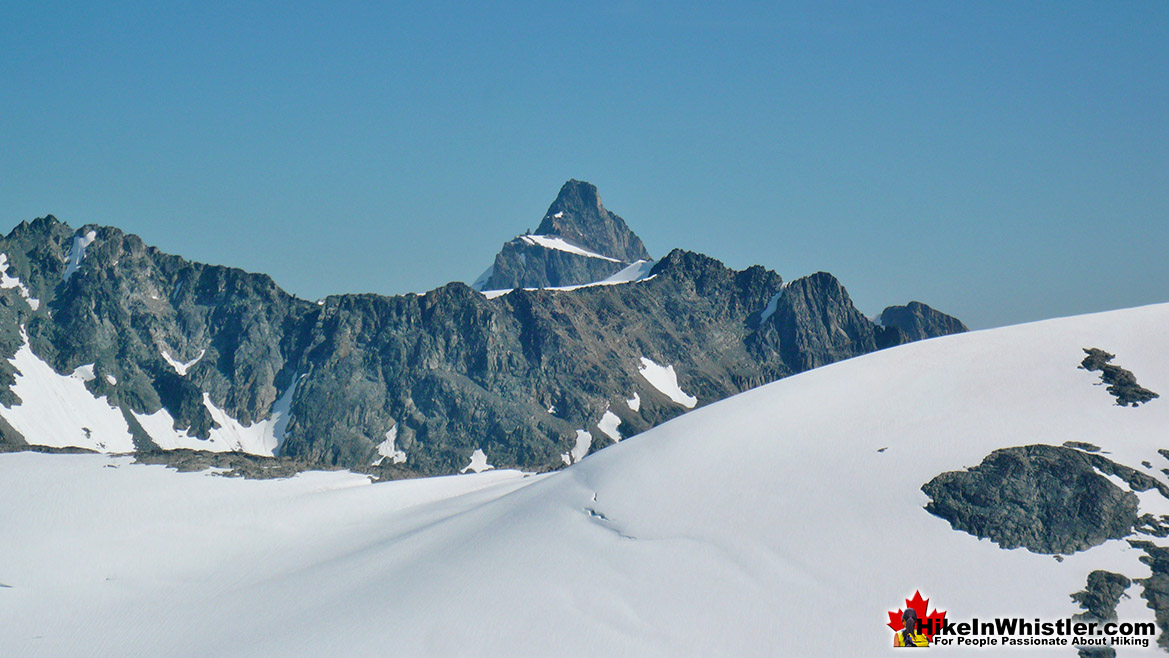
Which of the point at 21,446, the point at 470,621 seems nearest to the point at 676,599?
the point at 470,621

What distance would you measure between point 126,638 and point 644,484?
33.7 metres

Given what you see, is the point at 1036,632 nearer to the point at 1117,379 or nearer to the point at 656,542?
the point at 656,542

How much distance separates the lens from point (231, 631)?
194 feet

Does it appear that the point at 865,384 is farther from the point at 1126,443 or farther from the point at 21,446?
the point at 21,446

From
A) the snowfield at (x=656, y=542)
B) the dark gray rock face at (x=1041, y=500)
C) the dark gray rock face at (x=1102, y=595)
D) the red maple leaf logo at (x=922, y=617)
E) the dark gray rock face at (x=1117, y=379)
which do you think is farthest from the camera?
the dark gray rock face at (x=1117, y=379)

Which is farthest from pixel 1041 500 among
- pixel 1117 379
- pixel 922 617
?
pixel 1117 379

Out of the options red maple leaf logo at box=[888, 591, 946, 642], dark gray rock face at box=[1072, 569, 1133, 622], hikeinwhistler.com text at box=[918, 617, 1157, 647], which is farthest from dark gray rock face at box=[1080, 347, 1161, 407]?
red maple leaf logo at box=[888, 591, 946, 642]

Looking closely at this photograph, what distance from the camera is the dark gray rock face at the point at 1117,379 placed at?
64.9 m

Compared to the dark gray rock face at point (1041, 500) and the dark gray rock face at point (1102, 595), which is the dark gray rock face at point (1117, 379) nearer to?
the dark gray rock face at point (1041, 500)

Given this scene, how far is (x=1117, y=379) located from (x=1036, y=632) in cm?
2604

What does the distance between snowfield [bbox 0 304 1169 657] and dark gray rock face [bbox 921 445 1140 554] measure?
3.70ft

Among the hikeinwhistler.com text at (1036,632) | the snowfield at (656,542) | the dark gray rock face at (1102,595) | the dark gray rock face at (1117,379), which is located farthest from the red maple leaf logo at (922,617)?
the dark gray rock face at (1117,379)

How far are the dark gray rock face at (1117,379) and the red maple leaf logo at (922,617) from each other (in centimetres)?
2418

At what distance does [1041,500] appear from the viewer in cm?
5678
